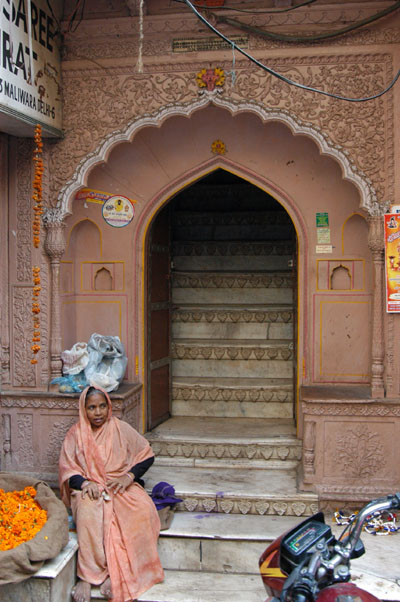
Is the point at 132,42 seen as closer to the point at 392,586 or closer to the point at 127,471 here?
the point at 127,471

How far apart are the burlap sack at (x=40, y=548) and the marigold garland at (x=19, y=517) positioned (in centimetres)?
7

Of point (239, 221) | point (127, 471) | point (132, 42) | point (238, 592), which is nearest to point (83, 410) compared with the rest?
point (127, 471)

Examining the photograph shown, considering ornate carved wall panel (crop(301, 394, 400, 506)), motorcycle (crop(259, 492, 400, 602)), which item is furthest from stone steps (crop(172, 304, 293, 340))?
motorcycle (crop(259, 492, 400, 602))

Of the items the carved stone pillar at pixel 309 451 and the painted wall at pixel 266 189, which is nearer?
the carved stone pillar at pixel 309 451

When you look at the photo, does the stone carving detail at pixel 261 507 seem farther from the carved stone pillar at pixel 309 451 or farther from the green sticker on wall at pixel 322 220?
the green sticker on wall at pixel 322 220

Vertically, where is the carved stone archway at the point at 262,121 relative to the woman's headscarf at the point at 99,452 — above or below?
above

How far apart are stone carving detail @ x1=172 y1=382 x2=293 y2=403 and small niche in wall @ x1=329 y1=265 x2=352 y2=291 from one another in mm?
1301

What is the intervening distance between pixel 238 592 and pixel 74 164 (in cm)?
355

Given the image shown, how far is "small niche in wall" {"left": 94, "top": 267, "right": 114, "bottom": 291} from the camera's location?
6074 millimetres

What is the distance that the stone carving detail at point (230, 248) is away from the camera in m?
7.46

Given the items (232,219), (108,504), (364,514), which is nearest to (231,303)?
(232,219)

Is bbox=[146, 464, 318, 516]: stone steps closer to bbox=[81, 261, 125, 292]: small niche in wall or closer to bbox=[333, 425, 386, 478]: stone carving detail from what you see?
bbox=[333, 425, 386, 478]: stone carving detail

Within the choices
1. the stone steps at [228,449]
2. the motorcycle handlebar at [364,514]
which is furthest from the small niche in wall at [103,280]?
the motorcycle handlebar at [364,514]

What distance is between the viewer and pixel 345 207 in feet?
18.7
